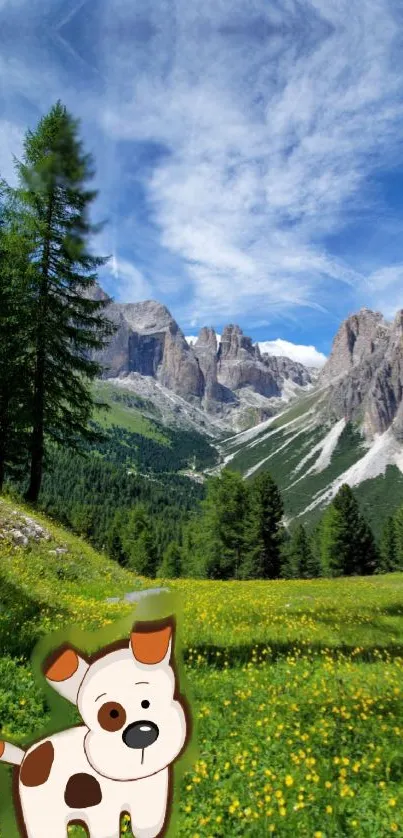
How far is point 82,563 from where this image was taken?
60.1 feet

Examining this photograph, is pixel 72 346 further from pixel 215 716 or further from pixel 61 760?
pixel 61 760

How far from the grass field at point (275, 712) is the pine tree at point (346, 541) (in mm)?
68297

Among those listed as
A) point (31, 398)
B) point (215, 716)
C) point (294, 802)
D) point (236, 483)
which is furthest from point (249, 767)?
point (236, 483)

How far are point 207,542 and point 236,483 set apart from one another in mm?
9600

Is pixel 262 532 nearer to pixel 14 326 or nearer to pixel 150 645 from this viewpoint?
pixel 14 326

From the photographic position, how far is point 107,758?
305 cm

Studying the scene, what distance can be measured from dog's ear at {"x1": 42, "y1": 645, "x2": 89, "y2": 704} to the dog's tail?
38 cm

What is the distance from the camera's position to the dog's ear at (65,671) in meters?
3.18

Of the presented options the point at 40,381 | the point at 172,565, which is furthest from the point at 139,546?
the point at 40,381

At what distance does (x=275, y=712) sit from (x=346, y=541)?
249ft

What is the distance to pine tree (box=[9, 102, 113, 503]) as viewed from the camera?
23688 millimetres

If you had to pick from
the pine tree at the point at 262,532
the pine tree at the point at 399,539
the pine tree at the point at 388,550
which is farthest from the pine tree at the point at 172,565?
the pine tree at the point at 399,539

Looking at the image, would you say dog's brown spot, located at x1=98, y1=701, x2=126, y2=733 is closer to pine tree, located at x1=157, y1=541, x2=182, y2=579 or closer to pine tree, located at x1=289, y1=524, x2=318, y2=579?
pine tree, located at x1=289, y1=524, x2=318, y2=579

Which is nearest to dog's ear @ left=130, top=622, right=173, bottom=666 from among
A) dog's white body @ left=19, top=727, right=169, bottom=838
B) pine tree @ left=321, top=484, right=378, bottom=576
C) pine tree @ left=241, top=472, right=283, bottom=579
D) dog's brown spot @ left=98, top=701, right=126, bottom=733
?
dog's brown spot @ left=98, top=701, right=126, bottom=733
